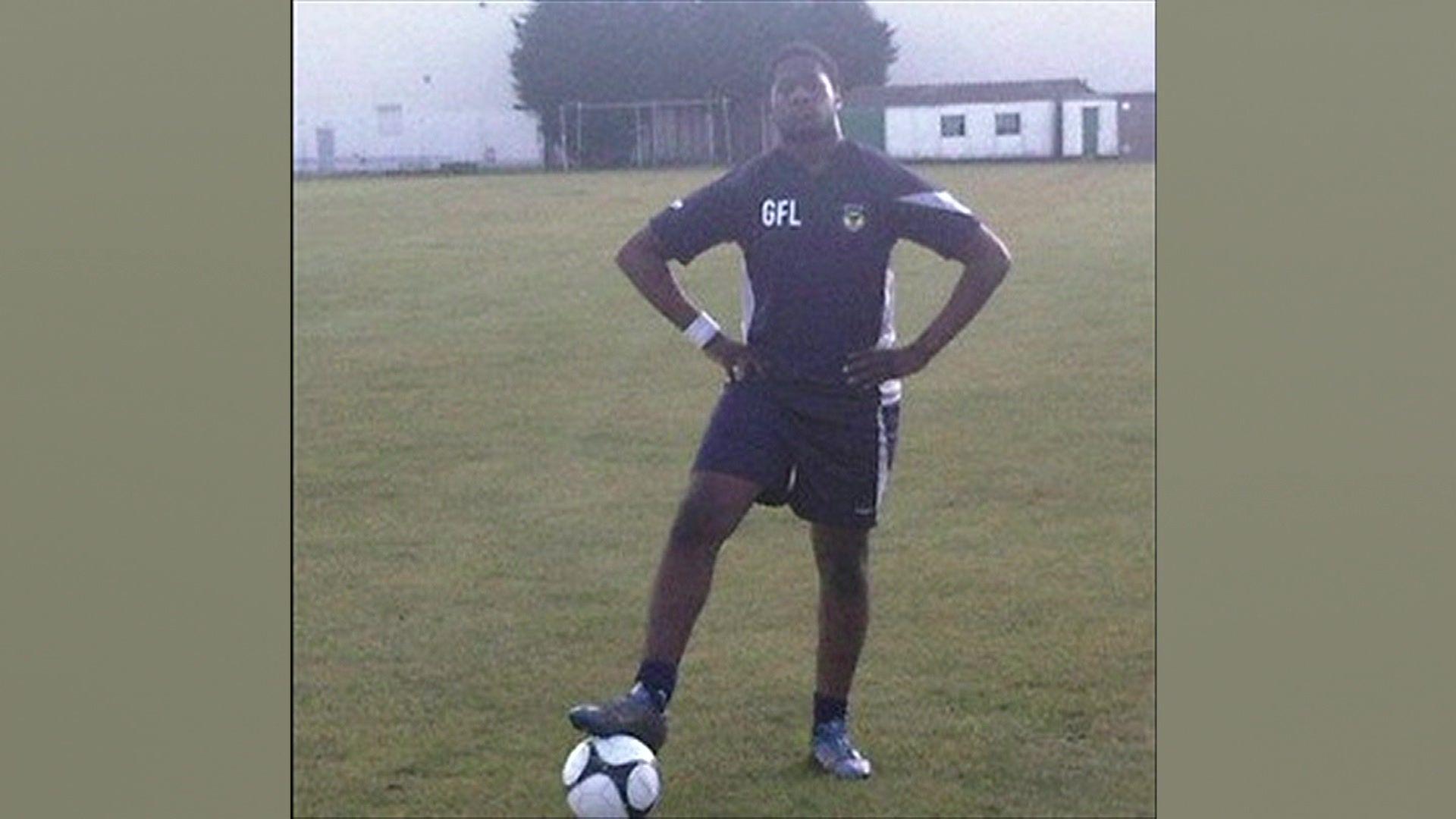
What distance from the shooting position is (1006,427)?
590 centimetres

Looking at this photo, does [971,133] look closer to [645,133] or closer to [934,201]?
[934,201]

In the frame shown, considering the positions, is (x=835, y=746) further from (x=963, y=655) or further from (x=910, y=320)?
(x=910, y=320)

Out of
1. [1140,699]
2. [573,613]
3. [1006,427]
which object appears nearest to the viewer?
[1140,699]

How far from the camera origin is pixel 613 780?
14.9 feet

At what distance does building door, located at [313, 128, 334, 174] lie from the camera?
5086mm

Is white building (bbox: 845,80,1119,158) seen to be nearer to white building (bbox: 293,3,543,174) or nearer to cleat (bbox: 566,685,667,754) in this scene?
white building (bbox: 293,3,543,174)

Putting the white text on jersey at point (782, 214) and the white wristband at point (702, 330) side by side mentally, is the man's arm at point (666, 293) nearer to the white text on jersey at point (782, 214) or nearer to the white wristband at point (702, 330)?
the white wristband at point (702, 330)

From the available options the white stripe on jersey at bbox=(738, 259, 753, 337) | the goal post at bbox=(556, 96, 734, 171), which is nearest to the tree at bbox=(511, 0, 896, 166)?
the goal post at bbox=(556, 96, 734, 171)

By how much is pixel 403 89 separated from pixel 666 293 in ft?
3.23

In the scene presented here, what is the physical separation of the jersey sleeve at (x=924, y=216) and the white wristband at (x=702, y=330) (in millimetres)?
435

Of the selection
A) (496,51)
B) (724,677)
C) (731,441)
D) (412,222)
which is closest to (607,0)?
(496,51)

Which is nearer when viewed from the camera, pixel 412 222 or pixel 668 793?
pixel 668 793

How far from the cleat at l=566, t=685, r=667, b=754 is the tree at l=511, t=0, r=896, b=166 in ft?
4.38

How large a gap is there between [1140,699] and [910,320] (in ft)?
3.37
